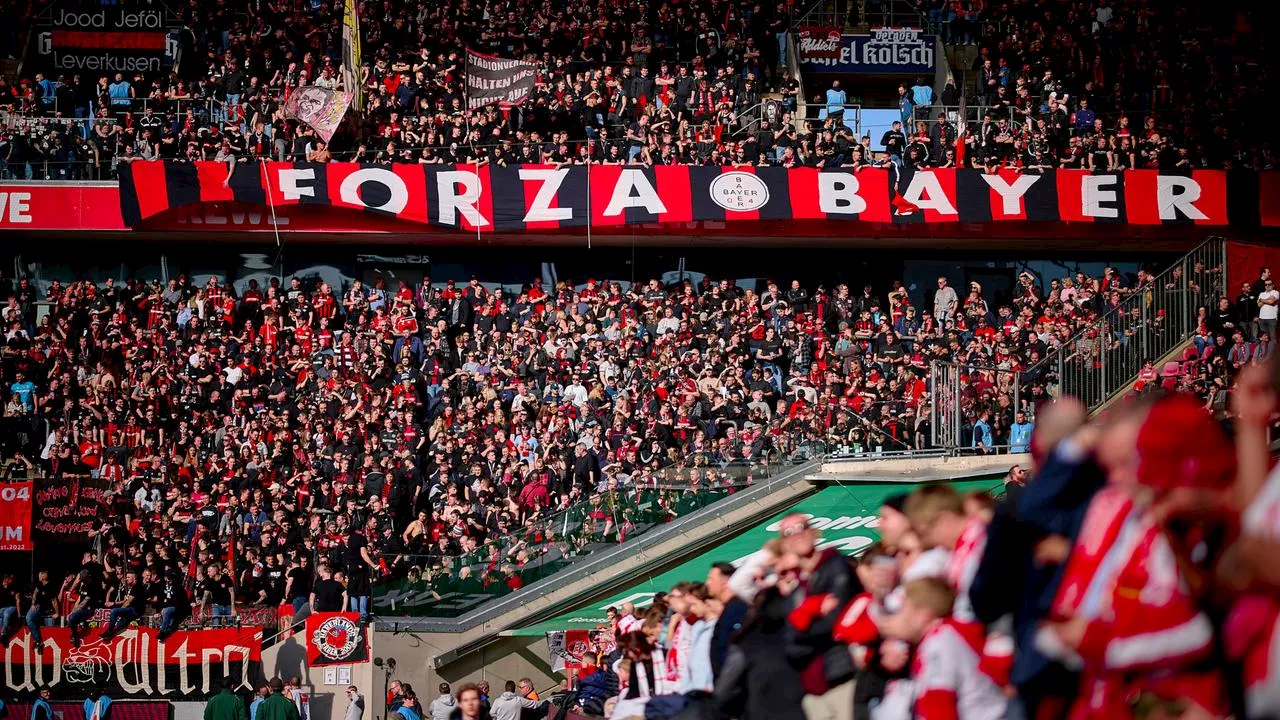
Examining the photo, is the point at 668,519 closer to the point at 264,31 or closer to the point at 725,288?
the point at 725,288

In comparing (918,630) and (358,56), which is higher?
(358,56)

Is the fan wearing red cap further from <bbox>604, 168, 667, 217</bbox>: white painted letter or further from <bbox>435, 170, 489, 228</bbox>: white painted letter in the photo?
<bbox>435, 170, 489, 228</bbox>: white painted letter

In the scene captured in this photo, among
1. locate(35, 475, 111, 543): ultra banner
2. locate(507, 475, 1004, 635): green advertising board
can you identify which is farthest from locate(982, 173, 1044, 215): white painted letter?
locate(35, 475, 111, 543): ultra banner

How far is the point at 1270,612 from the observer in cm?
410

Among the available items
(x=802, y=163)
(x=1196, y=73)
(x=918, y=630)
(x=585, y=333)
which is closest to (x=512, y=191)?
(x=585, y=333)

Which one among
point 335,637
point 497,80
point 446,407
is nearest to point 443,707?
point 335,637

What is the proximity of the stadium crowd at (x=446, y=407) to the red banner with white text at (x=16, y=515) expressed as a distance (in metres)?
0.80

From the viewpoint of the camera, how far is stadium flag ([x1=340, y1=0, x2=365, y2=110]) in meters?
29.5

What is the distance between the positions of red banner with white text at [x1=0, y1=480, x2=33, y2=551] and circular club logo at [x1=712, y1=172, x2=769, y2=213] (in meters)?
13.0

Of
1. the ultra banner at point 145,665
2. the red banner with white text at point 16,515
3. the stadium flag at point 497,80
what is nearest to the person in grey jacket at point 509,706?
the ultra banner at point 145,665

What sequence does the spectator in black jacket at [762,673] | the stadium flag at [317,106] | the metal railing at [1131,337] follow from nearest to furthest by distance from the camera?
the spectator in black jacket at [762,673] → the metal railing at [1131,337] → the stadium flag at [317,106]

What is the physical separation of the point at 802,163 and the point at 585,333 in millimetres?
5236

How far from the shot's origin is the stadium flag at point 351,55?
96.9 ft

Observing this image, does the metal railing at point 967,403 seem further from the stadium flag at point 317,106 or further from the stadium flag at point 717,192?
the stadium flag at point 317,106
